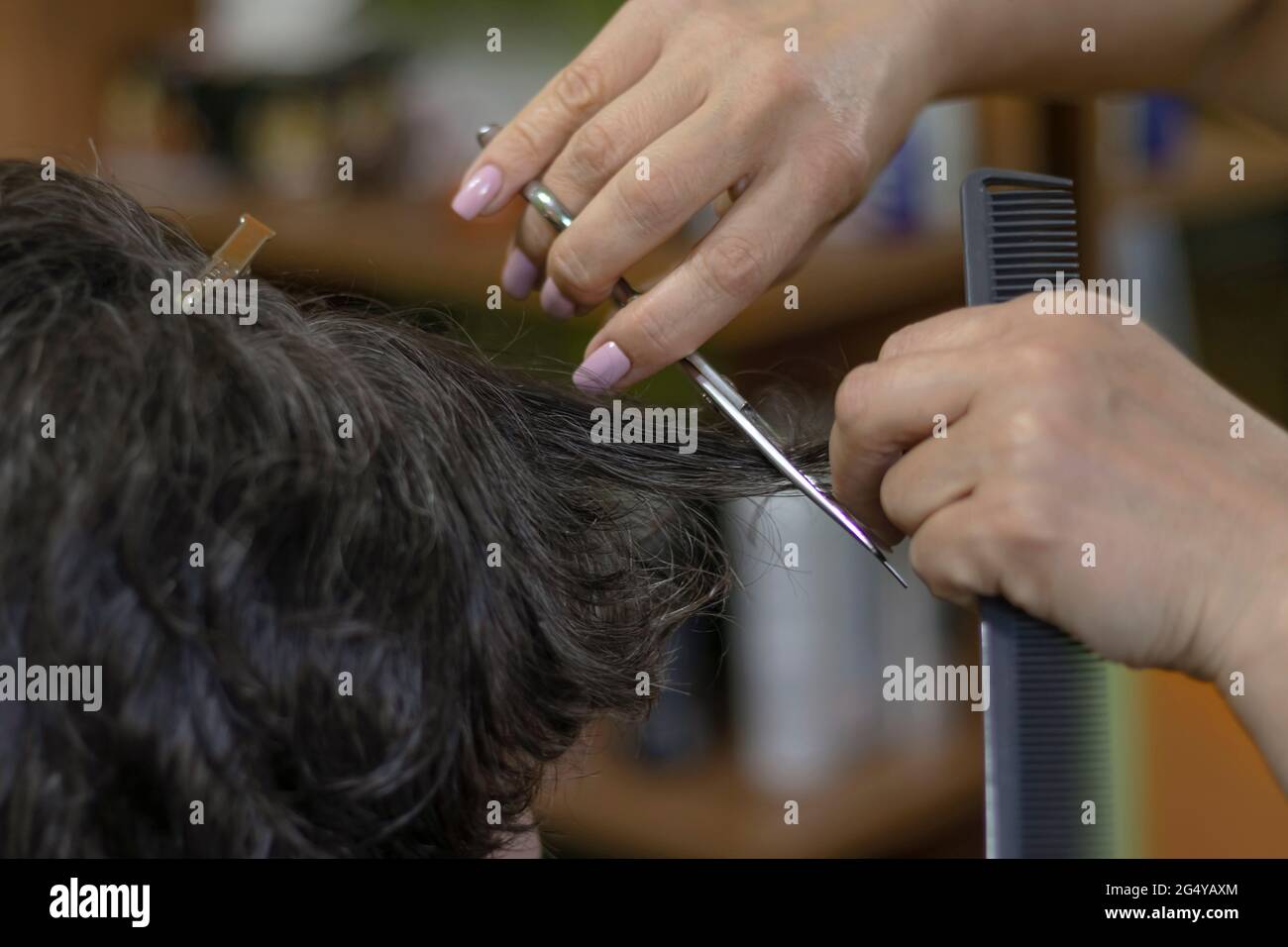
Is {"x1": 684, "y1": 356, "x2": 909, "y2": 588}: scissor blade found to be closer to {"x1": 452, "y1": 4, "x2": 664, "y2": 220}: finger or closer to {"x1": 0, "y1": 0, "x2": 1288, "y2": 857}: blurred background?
{"x1": 452, "y1": 4, "x2": 664, "y2": 220}: finger

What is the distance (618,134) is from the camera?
0.59 metres

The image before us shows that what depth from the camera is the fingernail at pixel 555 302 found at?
24.3 inches

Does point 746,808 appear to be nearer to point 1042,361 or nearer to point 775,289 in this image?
point 775,289

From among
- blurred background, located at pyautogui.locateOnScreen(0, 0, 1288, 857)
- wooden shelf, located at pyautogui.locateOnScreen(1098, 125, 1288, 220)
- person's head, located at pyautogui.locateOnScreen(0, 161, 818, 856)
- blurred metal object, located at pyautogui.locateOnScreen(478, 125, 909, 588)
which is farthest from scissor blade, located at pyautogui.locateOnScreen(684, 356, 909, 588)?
wooden shelf, located at pyautogui.locateOnScreen(1098, 125, 1288, 220)

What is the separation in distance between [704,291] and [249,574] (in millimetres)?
268

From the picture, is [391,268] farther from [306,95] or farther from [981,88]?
[981,88]

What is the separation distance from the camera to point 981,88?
72 centimetres

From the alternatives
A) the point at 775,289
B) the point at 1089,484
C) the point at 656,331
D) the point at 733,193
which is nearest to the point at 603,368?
the point at 656,331

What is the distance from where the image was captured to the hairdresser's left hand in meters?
0.44

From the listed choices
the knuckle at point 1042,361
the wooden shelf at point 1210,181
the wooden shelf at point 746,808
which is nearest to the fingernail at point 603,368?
the knuckle at point 1042,361

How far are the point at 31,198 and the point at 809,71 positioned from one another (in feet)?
1.25

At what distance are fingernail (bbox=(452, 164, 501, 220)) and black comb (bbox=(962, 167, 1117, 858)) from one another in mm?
251

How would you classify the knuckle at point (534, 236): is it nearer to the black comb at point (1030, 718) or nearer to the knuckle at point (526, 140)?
the knuckle at point (526, 140)

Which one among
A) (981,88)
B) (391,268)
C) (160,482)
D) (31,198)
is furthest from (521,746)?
(391,268)
